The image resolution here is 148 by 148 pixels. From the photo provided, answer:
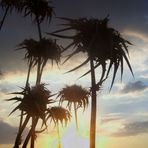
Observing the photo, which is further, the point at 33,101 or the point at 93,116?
the point at 33,101

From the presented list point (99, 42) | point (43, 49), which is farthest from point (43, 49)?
point (99, 42)

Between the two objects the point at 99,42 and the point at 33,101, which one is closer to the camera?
the point at 99,42

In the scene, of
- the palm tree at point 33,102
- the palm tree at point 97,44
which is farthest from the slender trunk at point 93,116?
the palm tree at point 33,102

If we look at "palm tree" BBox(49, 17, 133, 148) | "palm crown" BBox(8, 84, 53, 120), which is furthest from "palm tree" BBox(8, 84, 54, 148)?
"palm tree" BBox(49, 17, 133, 148)

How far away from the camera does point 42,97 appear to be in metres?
46.3

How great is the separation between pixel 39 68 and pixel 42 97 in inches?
176

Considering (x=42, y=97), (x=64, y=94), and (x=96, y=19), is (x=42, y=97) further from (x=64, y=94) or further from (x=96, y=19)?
(x=96, y=19)

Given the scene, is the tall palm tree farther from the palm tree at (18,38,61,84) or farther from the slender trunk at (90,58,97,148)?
the slender trunk at (90,58,97,148)

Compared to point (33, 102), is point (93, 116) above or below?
below

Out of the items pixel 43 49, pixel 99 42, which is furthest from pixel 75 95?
pixel 99 42

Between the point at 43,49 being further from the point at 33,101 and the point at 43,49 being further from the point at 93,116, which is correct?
the point at 93,116

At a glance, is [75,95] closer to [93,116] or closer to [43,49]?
[43,49]

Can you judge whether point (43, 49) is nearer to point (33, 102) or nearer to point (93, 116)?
point (33, 102)

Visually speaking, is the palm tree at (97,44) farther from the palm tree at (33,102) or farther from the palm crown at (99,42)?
the palm tree at (33,102)
